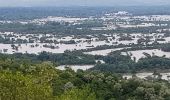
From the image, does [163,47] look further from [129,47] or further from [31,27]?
[31,27]

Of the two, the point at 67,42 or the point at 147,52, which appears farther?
the point at 67,42

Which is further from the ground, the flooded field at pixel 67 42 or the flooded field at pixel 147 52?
the flooded field at pixel 147 52

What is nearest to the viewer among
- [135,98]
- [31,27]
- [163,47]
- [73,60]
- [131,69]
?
[135,98]

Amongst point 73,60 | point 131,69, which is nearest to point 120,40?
point 73,60

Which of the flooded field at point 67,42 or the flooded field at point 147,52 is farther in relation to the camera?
the flooded field at point 67,42

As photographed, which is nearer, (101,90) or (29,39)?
(101,90)

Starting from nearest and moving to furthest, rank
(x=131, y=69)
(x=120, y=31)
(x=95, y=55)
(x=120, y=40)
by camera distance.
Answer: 1. (x=131, y=69)
2. (x=95, y=55)
3. (x=120, y=40)
4. (x=120, y=31)

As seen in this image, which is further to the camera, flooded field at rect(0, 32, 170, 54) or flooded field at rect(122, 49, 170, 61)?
flooded field at rect(0, 32, 170, 54)

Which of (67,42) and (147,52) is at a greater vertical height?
(147,52)

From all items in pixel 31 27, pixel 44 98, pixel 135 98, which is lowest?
pixel 31 27

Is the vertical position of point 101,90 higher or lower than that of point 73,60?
higher

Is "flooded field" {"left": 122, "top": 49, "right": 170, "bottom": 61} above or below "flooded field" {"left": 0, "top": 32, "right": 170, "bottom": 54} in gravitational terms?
above
